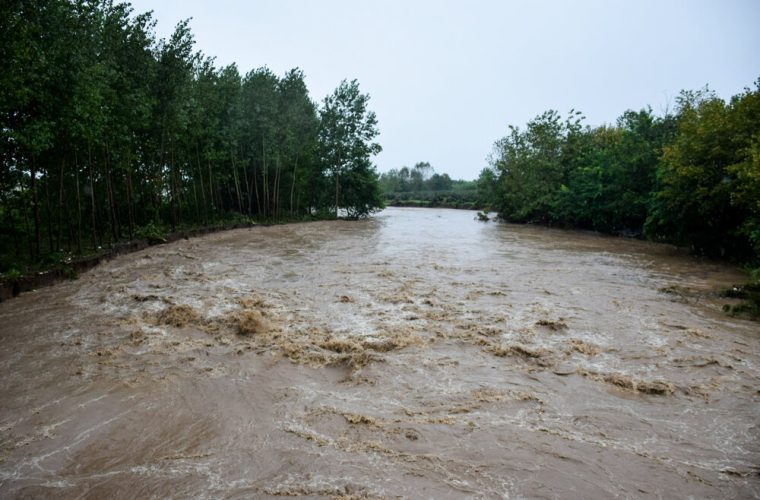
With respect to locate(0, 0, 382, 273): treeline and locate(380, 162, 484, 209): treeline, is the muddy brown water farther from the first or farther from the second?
locate(380, 162, 484, 209): treeline

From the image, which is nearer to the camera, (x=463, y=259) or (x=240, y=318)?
(x=240, y=318)

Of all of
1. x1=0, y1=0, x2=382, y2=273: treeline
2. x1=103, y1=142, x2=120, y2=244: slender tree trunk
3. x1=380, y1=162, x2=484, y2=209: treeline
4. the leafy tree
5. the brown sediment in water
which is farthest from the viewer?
x1=380, y1=162, x2=484, y2=209: treeline

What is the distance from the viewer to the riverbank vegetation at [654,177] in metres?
14.9

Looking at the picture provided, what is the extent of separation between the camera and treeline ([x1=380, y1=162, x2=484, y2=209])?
72812mm

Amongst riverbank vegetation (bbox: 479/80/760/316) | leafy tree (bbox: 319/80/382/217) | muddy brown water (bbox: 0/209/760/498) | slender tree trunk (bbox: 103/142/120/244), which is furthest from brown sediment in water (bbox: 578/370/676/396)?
leafy tree (bbox: 319/80/382/217)

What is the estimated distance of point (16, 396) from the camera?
16.0 feet

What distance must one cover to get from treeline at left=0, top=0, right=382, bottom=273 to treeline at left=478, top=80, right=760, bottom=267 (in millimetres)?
15141

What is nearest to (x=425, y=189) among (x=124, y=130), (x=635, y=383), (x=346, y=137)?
(x=346, y=137)

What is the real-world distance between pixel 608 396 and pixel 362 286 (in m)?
6.58

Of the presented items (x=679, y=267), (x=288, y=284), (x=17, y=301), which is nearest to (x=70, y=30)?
(x=17, y=301)

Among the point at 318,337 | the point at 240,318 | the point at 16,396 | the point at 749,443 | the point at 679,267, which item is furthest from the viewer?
the point at 679,267

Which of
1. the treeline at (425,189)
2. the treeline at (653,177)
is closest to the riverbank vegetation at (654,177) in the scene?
the treeline at (653,177)

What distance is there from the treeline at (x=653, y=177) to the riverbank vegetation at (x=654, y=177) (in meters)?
0.05

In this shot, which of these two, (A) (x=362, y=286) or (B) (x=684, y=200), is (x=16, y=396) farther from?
(B) (x=684, y=200)
